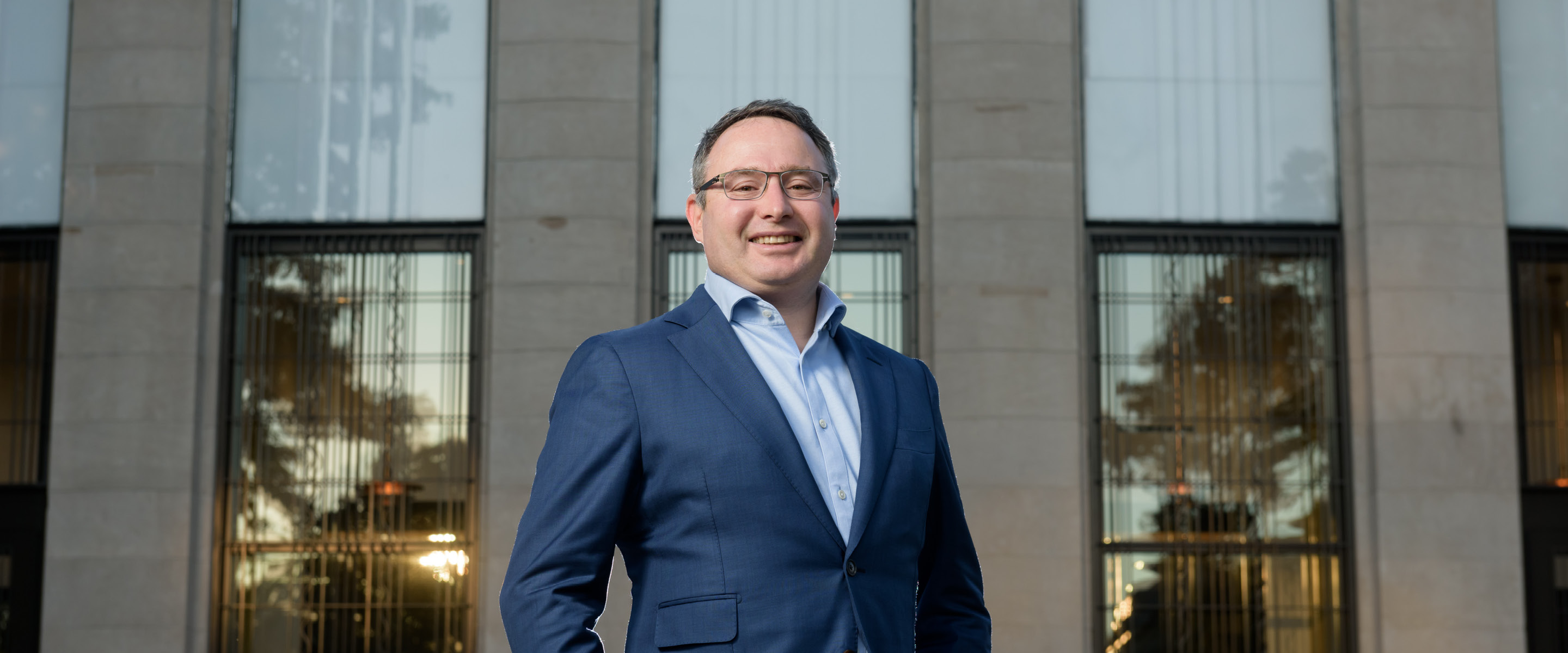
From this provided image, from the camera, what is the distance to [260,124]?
10.5 metres

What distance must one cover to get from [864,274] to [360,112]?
163 inches

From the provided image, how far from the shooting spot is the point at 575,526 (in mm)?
2291

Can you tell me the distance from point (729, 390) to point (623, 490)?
260mm

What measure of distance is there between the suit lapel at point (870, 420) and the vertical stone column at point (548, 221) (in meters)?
7.19

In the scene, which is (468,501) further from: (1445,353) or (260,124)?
(1445,353)

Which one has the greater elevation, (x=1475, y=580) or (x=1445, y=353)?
(x=1445, y=353)

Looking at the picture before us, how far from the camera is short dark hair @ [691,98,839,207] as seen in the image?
100 inches

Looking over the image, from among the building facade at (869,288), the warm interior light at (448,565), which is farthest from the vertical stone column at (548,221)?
the warm interior light at (448,565)

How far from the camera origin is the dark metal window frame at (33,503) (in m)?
10.1

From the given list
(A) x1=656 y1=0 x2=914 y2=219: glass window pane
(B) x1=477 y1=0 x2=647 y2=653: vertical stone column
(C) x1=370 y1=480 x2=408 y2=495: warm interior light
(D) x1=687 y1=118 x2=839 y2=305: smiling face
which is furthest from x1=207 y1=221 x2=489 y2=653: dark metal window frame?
(D) x1=687 y1=118 x2=839 y2=305: smiling face

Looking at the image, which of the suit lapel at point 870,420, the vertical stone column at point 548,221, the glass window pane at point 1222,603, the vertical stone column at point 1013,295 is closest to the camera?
the suit lapel at point 870,420

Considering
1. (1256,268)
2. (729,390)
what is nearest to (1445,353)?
(1256,268)

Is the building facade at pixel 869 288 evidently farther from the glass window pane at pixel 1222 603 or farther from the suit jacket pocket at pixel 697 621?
the suit jacket pocket at pixel 697 621

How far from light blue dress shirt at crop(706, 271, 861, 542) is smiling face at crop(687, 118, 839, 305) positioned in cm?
4
